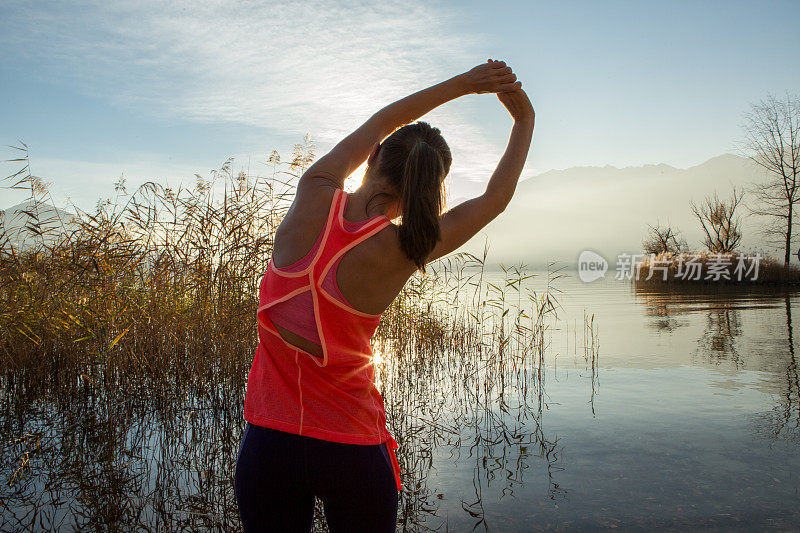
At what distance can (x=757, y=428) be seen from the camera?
5.30 metres

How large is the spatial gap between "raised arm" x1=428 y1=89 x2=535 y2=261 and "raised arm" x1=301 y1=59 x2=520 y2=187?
0.09m

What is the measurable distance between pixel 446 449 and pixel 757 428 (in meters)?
3.23

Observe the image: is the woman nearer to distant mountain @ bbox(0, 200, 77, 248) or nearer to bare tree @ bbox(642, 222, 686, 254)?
distant mountain @ bbox(0, 200, 77, 248)

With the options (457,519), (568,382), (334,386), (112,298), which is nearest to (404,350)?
(568,382)

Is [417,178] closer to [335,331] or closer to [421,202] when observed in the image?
[421,202]

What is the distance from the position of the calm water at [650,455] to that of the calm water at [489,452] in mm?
18

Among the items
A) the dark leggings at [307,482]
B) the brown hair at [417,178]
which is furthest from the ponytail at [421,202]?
the dark leggings at [307,482]

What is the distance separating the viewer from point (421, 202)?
1.21 metres

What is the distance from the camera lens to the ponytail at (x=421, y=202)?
3.92 ft

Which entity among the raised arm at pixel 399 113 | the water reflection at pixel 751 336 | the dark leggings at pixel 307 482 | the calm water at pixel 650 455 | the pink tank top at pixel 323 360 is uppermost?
the raised arm at pixel 399 113

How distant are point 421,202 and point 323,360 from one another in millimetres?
429

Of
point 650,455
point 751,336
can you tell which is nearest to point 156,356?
point 650,455

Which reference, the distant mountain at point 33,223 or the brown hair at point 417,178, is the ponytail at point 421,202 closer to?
the brown hair at point 417,178

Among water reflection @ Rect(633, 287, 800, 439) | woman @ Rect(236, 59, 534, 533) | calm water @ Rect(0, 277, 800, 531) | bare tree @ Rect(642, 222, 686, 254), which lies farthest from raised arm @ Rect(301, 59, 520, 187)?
bare tree @ Rect(642, 222, 686, 254)
